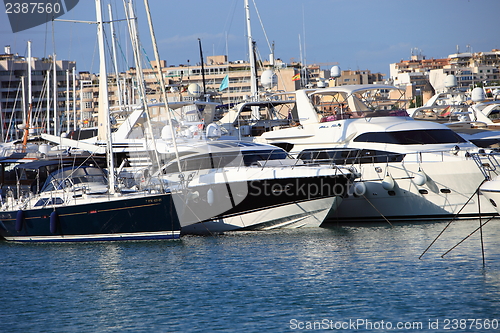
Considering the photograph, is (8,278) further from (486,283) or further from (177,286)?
(486,283)

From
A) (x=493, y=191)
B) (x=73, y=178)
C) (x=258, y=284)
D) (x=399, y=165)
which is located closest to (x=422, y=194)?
(x=399, y=165)

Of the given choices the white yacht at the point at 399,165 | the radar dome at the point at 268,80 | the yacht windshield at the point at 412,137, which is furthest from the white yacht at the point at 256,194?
the radar dome at the point at 268,80

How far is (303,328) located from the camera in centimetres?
1001

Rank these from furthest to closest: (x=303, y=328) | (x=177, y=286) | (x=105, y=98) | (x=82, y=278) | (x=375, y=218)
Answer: (x=375, y=218), (x=105, y=98), (x=82, y=278), (x=177, y=286), (x=303, y=328)

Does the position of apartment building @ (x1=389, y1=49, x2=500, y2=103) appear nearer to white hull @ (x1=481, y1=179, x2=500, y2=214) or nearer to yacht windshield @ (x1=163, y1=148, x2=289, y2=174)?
yacht windshield @ (x1=163, y1=148, x2=289, y2=174)

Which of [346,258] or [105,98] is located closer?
[346,258]

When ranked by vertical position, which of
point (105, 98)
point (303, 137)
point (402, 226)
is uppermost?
point (105, 98)

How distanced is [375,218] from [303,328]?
1073 centimetres

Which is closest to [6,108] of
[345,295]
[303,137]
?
[303,137]

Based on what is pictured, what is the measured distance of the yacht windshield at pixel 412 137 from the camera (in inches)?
805

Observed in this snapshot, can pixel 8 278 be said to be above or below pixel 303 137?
below

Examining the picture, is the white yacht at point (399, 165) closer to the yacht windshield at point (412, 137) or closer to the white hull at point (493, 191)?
the yacht windshield at point (412, 137)

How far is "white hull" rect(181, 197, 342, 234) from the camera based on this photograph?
18188mm

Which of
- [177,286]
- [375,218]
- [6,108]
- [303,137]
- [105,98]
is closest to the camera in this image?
[177,286]
